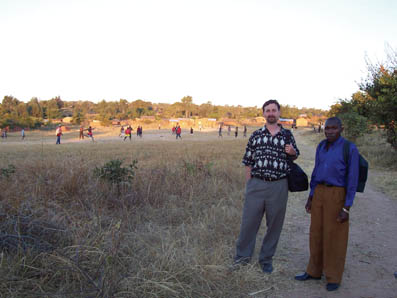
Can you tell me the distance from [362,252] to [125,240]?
10.5ft

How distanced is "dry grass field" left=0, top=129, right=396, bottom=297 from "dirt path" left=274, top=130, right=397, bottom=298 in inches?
2.3

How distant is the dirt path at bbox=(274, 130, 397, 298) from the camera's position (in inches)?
139

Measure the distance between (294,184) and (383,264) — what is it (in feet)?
5.44

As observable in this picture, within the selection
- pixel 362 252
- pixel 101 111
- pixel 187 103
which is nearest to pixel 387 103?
pixel 362 252

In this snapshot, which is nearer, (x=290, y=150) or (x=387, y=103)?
(x=290, y=150)

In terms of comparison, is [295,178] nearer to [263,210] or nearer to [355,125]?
[263,210]

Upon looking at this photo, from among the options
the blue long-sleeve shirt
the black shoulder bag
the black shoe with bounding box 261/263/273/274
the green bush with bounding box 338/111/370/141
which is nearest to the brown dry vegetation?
the black shoe with bounding box 261/263/273/274

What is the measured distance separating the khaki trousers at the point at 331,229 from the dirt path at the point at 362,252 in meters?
0.23

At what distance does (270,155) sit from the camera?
12.1 ft

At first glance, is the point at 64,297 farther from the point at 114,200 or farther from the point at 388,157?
the point at 388,157

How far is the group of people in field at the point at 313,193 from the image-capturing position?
348 centimetres

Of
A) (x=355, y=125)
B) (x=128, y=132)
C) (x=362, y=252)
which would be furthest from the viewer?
(x=128, y=132)

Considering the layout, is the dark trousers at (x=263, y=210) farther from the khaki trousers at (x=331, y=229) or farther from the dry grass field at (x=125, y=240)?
the khaki trousers at (x=331, y=229)

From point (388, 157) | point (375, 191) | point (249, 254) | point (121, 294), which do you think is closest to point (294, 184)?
point (249, 254)
